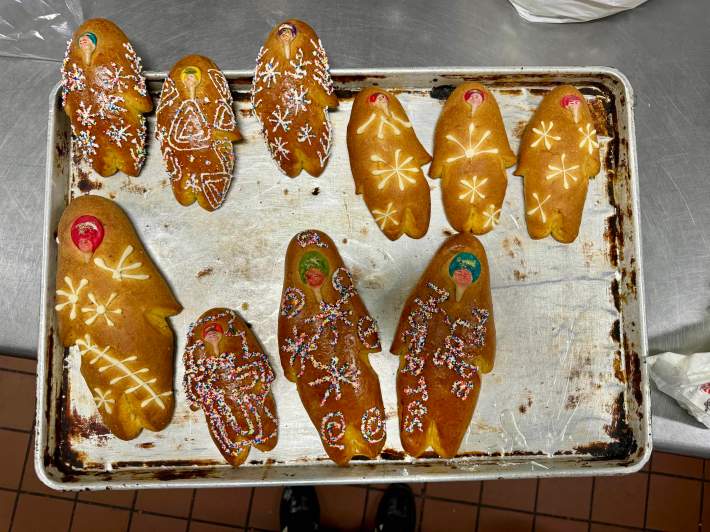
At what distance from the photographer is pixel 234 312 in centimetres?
103

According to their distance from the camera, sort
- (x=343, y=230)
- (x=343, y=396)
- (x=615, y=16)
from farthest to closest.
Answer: (x=615, y=16) < (x=343, y=230) < (x=343, y=396)

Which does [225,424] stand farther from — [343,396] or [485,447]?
[485,447]

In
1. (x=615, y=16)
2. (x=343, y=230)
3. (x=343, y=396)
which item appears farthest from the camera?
(x=615, y=16)

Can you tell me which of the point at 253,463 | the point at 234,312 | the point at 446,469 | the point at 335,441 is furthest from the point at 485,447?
the point at 234,312

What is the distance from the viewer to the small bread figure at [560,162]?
3.27 feet

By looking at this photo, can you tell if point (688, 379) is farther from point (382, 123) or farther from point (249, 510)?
point (249, 510)

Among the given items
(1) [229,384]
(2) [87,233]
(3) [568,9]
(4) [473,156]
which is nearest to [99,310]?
(2) [87,233]

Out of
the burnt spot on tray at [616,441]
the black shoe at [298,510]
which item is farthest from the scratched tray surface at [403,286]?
the black shoe at [298,510]

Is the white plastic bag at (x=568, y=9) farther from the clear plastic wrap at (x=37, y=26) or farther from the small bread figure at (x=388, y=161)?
the clear plastic wrap at (x=37, y=26)

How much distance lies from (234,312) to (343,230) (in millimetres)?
256

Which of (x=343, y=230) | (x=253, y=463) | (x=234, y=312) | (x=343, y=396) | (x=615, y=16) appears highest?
(x=615, y=16)

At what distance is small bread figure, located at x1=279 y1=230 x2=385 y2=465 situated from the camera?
0.95m

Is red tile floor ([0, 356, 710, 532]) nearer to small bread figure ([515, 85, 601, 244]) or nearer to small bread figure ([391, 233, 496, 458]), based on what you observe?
small bread figure ([391, 233, 496, 458])

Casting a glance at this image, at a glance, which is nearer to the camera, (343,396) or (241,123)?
(343,396)
